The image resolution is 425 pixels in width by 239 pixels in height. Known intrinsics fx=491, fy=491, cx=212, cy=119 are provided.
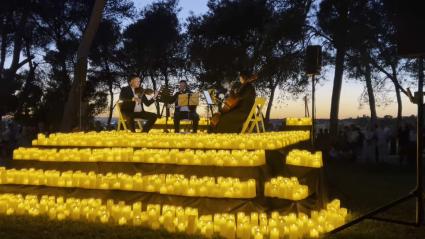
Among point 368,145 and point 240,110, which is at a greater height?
point 240,110

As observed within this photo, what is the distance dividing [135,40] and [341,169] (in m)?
14.9

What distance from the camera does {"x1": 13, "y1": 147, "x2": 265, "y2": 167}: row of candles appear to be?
618 cm

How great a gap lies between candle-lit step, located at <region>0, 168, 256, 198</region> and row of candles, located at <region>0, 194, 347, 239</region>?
229 millimetres

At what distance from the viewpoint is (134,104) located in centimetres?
1019

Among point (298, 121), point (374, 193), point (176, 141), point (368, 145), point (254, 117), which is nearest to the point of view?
point (176, 141)

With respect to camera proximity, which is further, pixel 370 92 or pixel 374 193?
pixel 370 92

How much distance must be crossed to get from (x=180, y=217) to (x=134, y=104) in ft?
17.2

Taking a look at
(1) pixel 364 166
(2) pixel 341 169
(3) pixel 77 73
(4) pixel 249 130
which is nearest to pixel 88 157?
(4) pixel 249 130

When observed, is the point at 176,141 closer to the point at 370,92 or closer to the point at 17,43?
the point at 370,92

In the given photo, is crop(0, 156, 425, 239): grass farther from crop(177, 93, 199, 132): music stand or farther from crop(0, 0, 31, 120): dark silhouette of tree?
crop(0, 0, 31, 120): dark silhouette of tree

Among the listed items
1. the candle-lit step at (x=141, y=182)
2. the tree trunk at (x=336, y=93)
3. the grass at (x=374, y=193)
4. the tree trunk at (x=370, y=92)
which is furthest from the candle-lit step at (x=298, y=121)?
the candle-lit step at (x=141, y=182)

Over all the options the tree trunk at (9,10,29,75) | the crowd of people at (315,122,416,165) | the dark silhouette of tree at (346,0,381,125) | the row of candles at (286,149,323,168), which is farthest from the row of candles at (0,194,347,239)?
the tree trunk at (9,10,29,75)

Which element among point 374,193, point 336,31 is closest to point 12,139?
point 336,31

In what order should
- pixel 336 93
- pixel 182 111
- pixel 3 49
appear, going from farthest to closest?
pixel 3 49 < pixel 336 93 < pixel 182 111
